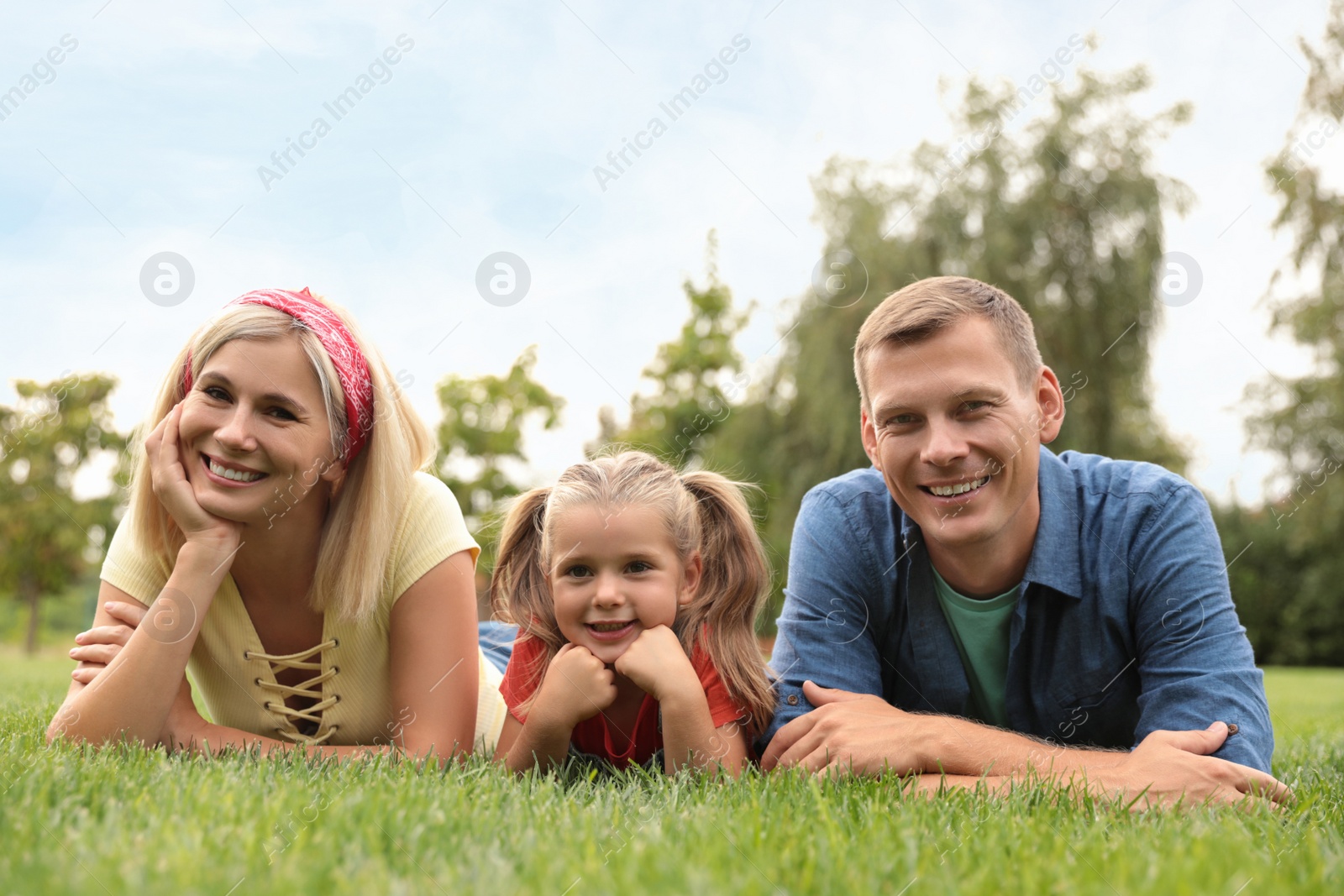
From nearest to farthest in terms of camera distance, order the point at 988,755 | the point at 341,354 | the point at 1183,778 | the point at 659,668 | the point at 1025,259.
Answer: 1. the point at 1183,778
2. the point at 988,755
3. the point at 659,668
4. the point at 341,354
5. the point at 1025,259

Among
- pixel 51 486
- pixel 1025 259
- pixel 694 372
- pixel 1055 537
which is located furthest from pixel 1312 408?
pixel 51 486

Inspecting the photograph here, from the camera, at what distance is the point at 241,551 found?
3.45 metres

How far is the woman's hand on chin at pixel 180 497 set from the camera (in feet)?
10.4

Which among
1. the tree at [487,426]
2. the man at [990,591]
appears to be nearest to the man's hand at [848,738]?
the man at [990,591]

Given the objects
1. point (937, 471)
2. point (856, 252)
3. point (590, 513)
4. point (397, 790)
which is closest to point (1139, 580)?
point (937, 471)

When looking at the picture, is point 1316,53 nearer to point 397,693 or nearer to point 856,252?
point 856,252

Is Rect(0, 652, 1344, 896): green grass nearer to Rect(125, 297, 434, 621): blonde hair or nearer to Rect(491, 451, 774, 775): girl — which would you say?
→ Rect(491, 451, 774, 775): girl

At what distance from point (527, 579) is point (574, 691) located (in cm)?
76

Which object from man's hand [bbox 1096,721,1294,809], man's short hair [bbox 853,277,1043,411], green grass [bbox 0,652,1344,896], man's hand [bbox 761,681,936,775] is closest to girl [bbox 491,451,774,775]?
man's hand [bbox 761,681,936,775]

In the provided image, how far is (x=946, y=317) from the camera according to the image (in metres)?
3.40

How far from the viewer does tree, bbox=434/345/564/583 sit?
18656mm

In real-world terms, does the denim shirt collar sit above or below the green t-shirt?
above

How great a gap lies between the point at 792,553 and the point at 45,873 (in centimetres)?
274

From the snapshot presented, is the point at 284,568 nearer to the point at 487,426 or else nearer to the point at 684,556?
the point at 684,556
